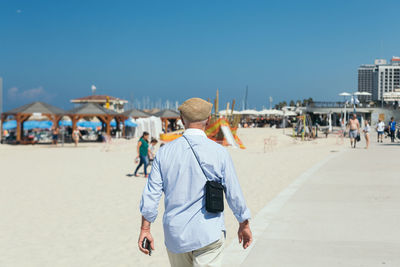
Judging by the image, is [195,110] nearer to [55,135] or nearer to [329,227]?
[329,227]

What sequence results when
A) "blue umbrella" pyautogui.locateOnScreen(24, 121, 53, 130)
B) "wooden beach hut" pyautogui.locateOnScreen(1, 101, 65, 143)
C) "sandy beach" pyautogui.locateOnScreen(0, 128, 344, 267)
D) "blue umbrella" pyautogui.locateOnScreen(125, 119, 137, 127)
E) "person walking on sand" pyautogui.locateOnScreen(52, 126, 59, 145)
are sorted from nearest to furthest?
1. "sandy beach" pyautogui.locateOnScreen(0, 128, 344, 267)
2. "wooden beach hut" pyautogui.locateOnScreen(1, 101, 65, 143)
3. "person walking on sand" pyautogui.locateOnScreen(52, 126, 59, 145)
4. "blue umbrella" pyautogui.locateOnScreen(125, 119, 137, 127)
5. "blue umbrella" pyautogui.locateOnScreen(24, 121, 53, 130)

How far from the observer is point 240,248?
15.5 feet

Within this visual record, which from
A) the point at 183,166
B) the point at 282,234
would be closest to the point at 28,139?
the point at 282,234

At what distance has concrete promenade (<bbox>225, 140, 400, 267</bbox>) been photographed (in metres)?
4.34

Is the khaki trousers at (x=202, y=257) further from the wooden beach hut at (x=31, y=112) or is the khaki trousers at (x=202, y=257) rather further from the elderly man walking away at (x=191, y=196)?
the wooden beach hut at (x=31, y=112)

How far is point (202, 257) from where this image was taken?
8.10 ft

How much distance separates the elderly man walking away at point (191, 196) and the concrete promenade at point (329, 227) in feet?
6.01

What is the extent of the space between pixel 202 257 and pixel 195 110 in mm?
827

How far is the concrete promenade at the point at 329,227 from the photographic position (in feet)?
14.3

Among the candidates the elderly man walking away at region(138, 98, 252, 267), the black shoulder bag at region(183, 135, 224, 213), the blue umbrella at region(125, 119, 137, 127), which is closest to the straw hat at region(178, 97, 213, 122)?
the elderly man walking away at region(138, 98, 252, 267)

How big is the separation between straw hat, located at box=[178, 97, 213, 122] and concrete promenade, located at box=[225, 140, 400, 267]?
82.3 inches

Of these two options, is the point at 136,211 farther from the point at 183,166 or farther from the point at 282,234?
the point at 183,166

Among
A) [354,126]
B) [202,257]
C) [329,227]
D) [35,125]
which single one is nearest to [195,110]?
[202,257]

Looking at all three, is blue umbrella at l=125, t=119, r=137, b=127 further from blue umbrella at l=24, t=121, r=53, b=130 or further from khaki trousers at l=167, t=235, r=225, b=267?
khaki trousers at l=167, t=235, r=225, b=267
